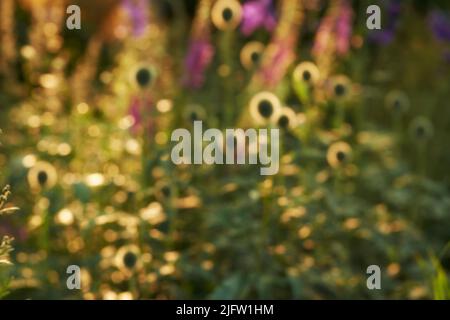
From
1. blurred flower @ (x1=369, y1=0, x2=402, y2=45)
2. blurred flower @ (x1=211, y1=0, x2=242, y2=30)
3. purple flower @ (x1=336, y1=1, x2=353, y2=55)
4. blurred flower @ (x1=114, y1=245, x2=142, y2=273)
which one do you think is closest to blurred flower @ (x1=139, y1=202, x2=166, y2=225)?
blurred flower @ (x1=114, y1=245, x2=142, y2=273)

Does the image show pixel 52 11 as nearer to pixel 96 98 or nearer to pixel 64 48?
pixel 96 98

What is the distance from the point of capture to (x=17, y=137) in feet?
13.1

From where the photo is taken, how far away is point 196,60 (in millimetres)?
3426

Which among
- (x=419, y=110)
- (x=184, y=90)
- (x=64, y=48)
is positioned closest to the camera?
(x=184, y=90)

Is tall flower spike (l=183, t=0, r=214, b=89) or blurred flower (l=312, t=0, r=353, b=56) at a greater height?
blurred flower (l=312, t=0, r=353, b=56)

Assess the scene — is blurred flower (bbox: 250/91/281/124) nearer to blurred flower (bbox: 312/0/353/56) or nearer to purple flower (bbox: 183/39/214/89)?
purple flower (bbox: 183/39/214/89)

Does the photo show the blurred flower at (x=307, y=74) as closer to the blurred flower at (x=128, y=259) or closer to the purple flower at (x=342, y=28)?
the purple flower at (x=342, y=28)

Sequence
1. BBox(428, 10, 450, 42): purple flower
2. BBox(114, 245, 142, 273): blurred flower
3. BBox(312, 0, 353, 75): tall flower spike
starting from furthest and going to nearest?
BBox(428, 10, 450, 42): purple flower → BBox(312, 0, 353, 75): tall flower spike → BBox(114, 245, 142, 273): blurred flower

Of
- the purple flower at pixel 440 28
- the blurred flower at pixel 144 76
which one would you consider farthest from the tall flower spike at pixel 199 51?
the purple flower at pixel 440 28

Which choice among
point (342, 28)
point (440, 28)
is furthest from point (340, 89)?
point (440, 28)

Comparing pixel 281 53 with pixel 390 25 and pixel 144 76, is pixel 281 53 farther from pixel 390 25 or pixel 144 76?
pixel 390 25

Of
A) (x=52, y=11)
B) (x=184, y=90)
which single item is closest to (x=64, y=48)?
(x=184, y=90)

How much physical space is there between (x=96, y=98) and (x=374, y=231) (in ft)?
5.53

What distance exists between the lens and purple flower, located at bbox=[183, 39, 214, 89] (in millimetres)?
3355
